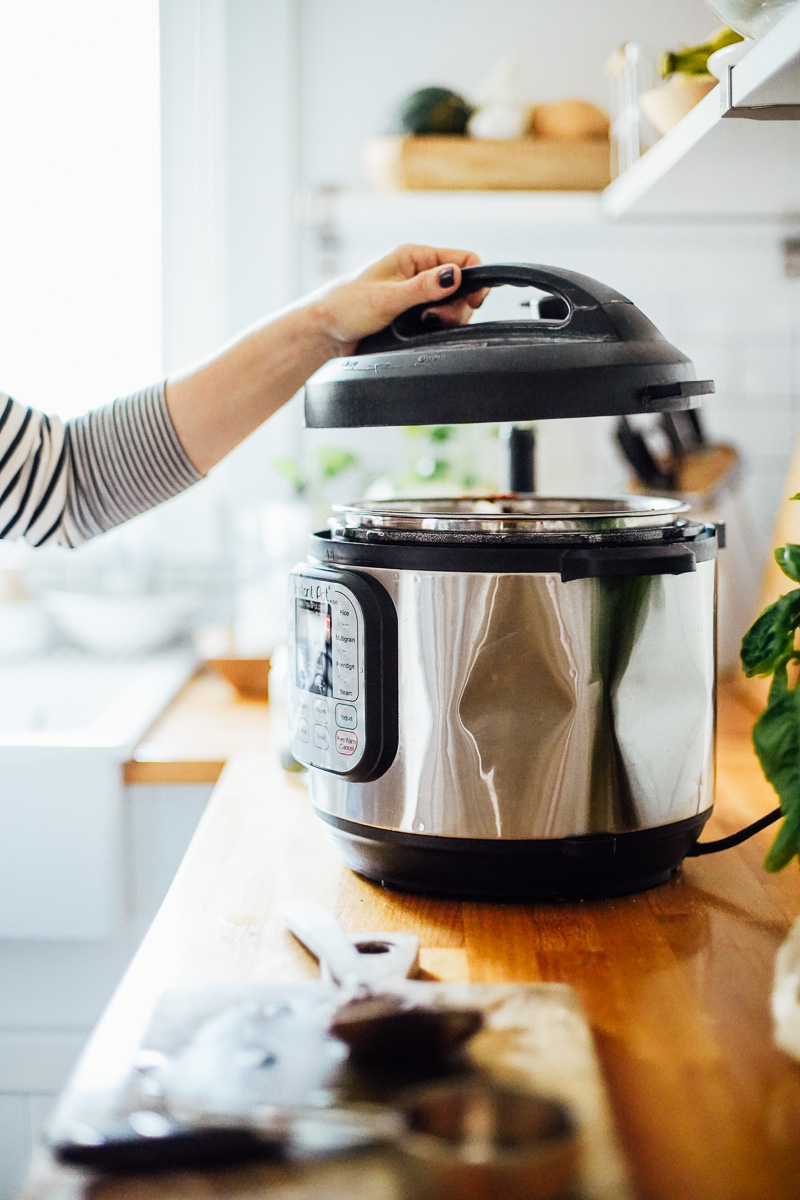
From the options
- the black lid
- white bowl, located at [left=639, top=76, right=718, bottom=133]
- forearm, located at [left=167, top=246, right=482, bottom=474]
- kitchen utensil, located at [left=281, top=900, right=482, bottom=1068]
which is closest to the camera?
kitchen utensil, located at [left=281, top=900, right=482, bottom=1068]

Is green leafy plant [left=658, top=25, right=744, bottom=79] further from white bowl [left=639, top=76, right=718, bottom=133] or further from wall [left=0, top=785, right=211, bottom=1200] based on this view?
wall [left=0, top=785, right=211, bottom=1200]

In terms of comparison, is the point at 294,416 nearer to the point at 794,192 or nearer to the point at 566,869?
the point at 794,192

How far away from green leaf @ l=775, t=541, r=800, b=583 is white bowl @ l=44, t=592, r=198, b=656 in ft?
3.94

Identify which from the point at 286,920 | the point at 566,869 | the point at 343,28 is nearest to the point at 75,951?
the point at 286,920

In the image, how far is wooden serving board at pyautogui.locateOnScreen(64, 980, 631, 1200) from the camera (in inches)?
17.6

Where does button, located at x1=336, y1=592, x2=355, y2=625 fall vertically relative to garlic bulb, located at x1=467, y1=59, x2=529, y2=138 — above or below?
below

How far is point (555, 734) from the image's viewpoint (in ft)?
2.28

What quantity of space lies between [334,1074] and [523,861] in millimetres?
227

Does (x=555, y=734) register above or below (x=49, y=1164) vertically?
above

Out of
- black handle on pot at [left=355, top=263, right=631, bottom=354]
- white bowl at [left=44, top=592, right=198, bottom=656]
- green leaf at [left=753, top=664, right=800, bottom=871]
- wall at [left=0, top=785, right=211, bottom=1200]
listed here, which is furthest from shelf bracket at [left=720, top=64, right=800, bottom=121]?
white bowl at [left=44, top=592, right=198, bottom=656]

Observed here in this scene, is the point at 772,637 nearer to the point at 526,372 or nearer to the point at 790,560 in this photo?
the point at 790,560

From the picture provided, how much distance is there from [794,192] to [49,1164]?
4.56ft

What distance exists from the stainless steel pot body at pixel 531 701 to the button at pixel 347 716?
31mm

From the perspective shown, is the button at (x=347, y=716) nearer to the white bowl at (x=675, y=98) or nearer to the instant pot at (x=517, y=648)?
the instant pot at (x=517, y=648)
